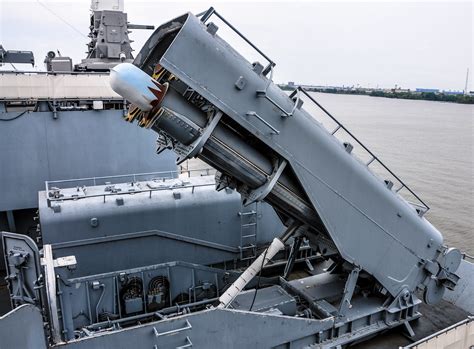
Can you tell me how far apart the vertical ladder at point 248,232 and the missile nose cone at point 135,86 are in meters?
4.51

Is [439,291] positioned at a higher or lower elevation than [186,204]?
lower

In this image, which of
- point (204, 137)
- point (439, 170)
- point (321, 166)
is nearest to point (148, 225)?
point (204, 137)

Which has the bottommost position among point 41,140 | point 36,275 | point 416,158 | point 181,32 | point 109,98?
point 416,158

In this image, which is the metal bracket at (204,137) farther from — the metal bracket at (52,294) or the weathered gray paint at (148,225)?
the weathered gray paint at (148,225)

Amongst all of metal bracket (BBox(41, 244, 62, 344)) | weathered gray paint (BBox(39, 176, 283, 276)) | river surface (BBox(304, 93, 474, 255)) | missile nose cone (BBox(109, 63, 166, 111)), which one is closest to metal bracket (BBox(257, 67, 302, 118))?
missile nose cone (BBox(109, 63, 166, 111))

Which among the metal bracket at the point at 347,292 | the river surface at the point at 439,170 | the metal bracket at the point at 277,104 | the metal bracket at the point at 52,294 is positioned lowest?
the river surface at the point at 439,170

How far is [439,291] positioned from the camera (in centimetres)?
741

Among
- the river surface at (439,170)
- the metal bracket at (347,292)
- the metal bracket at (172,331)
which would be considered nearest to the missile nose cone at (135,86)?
the metal bracket at (172,331)

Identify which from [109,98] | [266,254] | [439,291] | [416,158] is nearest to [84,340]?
[266,254]

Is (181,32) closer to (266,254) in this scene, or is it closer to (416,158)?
(266,254)

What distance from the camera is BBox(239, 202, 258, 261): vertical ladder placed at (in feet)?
28.8

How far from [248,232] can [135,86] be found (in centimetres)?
509

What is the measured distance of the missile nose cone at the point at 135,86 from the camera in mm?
4531

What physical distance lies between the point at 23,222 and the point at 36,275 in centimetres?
670
